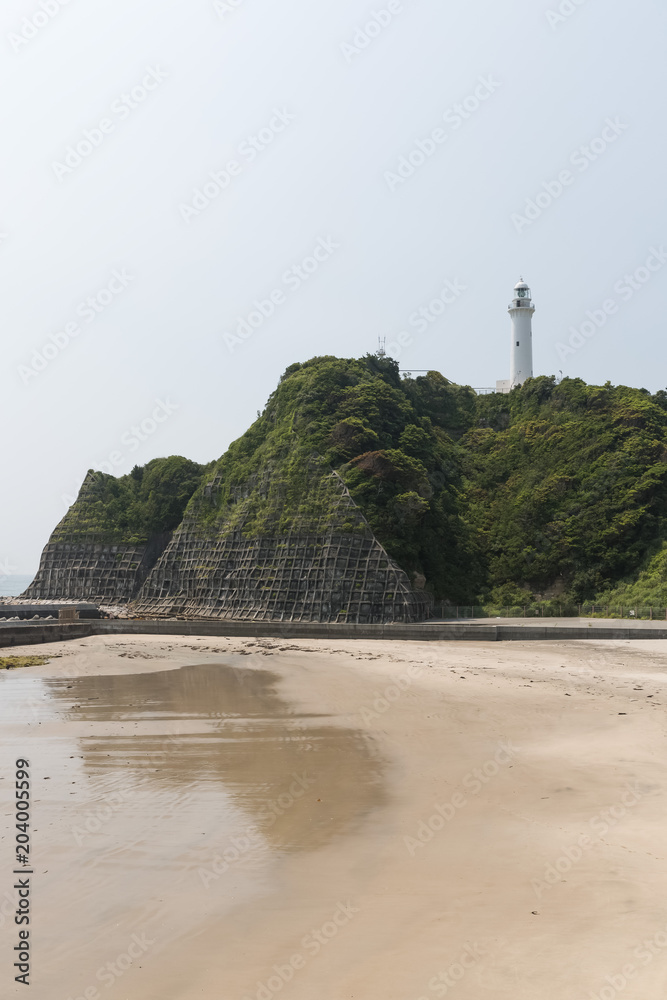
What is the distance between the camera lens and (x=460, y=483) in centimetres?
5941

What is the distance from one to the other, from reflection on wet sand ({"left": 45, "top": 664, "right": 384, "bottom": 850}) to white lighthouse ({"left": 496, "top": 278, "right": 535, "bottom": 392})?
5842 centimetres

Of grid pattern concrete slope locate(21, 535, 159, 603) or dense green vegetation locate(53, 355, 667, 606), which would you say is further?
grid pattern concrete slope locate(21, 535, 159, 603)

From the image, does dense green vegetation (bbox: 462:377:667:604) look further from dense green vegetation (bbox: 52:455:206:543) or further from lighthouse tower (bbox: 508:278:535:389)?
dense green vegetation (bbox: 52:455:206:543)

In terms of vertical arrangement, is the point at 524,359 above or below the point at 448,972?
above

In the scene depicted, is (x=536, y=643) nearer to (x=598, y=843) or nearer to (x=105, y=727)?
(x=105, y=727)

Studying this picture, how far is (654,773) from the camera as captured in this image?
436 inches

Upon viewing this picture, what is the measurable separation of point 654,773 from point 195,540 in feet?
172

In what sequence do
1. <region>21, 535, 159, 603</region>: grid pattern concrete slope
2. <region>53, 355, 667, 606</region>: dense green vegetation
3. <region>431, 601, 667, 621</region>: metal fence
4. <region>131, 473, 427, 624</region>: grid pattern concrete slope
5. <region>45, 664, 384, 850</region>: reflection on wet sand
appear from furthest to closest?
<region>21, 535, 159, 603</region>: grid pattern concrete slope
<region>53, 355, 667, 606</region>: dense green vegetation
<region>131, 473, 427, 624</region>: grid pattern concrete slope
<region>431, 601, 667, 621</region>: metal fence
<region>45, 664, 384, 850</region>: reflection on wet sand

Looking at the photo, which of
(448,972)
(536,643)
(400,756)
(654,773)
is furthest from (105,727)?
(536,643)

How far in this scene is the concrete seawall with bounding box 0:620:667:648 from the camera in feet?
109

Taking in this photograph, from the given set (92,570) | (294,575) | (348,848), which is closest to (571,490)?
(294,575)

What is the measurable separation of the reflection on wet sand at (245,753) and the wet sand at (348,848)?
0.06 metres

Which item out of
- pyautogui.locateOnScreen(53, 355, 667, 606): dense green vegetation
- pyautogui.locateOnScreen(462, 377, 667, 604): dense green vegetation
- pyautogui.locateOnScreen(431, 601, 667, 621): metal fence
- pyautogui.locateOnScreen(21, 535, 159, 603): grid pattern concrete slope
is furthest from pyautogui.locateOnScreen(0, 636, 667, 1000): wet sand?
pyautogui.locateOnScreen(21, 535, 159, 603): grid pattern concrete slope

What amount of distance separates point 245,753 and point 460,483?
47.6 m
